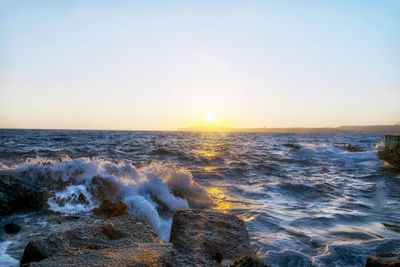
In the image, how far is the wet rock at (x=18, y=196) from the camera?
436 cm

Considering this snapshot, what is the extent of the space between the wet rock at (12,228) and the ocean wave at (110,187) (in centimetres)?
84

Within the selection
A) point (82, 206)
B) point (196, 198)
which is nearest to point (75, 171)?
point (82, 206)

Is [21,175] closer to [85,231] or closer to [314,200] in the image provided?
[85,231]

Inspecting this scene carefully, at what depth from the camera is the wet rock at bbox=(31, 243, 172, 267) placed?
5.86 ft

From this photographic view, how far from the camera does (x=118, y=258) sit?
1.86 meters

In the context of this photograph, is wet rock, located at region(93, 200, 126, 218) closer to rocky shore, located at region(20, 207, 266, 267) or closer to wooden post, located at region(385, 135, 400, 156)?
rocky shore, located at region(20, 207, 266, 267)

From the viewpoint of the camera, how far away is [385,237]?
11.9ft

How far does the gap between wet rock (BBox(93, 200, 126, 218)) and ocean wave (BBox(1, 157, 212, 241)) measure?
0.86 ft

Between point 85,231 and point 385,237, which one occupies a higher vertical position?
point 85,231

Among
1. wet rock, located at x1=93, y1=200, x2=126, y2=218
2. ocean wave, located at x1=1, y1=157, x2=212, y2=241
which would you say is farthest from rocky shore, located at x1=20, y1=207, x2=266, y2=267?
ocean wave, located at x1=1, y1=157, x2=212, y2=241

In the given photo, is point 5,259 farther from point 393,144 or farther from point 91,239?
point 393,144

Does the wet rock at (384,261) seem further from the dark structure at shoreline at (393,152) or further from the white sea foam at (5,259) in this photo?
the dark structure at shoreline at (393,152)

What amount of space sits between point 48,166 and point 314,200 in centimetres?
657

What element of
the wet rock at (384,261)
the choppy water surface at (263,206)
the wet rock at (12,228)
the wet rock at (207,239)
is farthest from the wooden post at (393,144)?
the wet rock at (12,228)
